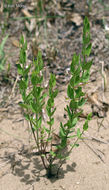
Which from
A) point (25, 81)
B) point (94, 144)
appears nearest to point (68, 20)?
point (94, 144)

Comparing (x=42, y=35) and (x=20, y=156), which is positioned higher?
(x=42, y=35)

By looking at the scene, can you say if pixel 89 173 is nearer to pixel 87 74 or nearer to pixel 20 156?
pixel 20 156

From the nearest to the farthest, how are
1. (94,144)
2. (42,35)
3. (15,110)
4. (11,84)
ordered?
1. (94,144)
2. (15,110)
3. (11,84)
4. (42,35)

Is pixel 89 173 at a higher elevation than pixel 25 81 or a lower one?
lower

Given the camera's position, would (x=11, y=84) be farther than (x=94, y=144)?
Yes

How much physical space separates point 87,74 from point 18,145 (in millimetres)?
1074

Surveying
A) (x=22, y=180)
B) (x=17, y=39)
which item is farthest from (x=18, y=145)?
(x=17, y=39)

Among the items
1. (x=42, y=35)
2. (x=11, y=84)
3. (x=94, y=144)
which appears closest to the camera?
(x=94, y=144)

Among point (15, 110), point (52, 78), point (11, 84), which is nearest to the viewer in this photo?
point (52, 78)

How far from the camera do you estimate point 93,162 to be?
2074mm

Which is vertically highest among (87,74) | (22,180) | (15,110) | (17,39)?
(87,74)

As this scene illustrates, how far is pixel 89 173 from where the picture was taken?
199 centimetres

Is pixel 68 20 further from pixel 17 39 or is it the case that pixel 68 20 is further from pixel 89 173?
pixel 89 173

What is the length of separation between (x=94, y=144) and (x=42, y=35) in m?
1.75
